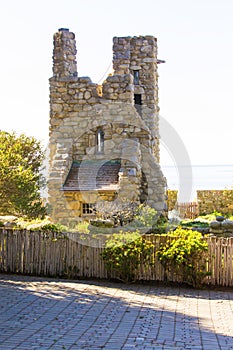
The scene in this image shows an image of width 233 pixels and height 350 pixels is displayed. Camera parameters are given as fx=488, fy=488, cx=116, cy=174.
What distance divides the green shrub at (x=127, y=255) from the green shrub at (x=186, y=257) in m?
0.36

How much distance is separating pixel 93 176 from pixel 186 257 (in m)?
5.35

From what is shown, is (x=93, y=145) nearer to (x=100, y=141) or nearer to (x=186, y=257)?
(x=100, y=141)

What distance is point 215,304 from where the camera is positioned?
396 inches

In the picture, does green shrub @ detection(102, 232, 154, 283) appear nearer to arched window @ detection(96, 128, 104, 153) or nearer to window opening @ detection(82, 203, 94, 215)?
window opening @ detection(82, 203, 94, 215)

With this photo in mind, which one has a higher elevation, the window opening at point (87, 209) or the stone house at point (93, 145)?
the stone house at point (93, 145)

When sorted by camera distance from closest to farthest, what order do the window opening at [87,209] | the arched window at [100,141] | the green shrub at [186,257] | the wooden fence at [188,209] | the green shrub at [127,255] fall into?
the green shrub at [186,257], the green shrub at [127,255], the window opening at [87,209], the arched window at [100,141], the wooden fence at [188,209]

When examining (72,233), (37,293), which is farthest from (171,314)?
(72,233)

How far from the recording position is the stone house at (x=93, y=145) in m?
15.4

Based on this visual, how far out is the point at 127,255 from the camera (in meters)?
11.8

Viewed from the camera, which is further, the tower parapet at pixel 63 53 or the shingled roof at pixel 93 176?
the tower parapet at pixel 63 53

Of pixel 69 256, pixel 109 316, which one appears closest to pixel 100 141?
pixel 69 256

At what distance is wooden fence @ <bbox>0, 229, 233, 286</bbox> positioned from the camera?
37.9 feet

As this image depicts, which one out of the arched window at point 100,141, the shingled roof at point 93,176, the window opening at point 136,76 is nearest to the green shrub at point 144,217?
the shingled roof at point 93,176

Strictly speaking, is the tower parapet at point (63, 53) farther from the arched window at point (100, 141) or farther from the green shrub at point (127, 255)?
the green shrub at point (127, 255)
